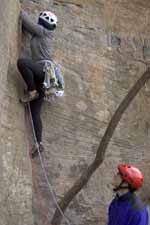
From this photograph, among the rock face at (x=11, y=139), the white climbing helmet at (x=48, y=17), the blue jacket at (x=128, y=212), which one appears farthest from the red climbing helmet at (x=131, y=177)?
the white climbing helmet at (x=48, y=17)

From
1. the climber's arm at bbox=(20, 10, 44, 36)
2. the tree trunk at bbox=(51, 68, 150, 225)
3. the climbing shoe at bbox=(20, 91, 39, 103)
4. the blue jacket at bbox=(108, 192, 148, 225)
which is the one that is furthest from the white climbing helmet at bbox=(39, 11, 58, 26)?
the blue jacket at bbox=(108, 192, 148, 225)

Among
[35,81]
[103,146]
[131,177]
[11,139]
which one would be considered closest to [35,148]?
[11,139]

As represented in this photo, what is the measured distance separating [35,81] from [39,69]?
0.20 m

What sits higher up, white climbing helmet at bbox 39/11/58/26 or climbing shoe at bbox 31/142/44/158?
white climbing helmet at bbox 39/11/58/26

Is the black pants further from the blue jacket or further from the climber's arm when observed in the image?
the blue jacket

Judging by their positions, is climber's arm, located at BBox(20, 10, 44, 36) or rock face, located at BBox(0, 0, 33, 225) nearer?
rock face, located at BBox(0, 0, 33, 225)

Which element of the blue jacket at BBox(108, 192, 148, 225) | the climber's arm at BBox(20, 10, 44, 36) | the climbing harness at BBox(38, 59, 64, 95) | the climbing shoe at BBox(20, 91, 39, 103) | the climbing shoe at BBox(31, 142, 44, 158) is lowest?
the blue jacket at BBox(108, 192, 148, 225)

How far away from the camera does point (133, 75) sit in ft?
33.7

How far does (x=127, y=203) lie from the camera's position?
5.78 metres

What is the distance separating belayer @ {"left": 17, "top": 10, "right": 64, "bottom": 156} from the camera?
A: 830cm

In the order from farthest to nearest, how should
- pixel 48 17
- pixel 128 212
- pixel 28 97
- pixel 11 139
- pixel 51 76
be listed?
pixel 48 17
pixel 51 76
pixel 28 97
pixel 11 139
pixel 128 212

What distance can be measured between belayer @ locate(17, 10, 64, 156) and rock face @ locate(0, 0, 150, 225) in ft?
0.65

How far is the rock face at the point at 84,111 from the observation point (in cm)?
796

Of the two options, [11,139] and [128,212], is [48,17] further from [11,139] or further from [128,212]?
[128,212]
